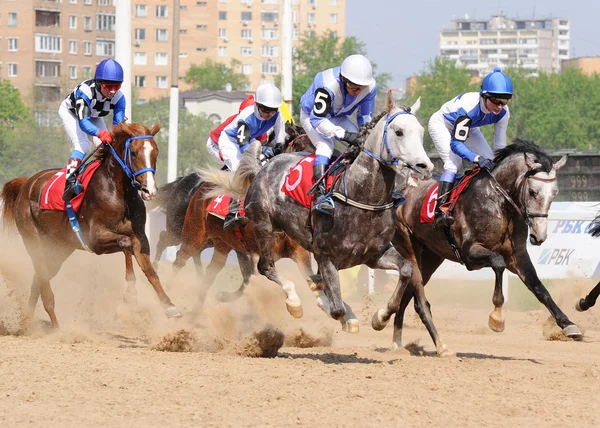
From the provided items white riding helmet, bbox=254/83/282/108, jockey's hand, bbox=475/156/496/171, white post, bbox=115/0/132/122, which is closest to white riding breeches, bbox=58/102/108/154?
white riding helmet, bbox=254/83/282/108

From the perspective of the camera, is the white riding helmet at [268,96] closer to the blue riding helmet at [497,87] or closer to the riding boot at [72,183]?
the riding boot at [72,183]

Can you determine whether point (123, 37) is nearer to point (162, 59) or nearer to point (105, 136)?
point (105, 136)

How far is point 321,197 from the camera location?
8539mm

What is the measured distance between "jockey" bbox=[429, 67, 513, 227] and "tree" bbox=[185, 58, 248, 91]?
99809mm

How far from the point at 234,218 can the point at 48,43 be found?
83.0m

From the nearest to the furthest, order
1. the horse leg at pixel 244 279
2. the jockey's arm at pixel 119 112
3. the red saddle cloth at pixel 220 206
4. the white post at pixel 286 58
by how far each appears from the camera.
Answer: the jockey's arm at pixel 119 112
the red saddle cloth at pixel 220 206
the horse leg at pixel 244 279
the white post at pixel 286 58

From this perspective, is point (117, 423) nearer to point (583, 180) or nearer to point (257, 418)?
point (257, 418)

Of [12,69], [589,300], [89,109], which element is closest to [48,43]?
[12,69]

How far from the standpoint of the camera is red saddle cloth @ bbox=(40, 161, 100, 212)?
10070 mm

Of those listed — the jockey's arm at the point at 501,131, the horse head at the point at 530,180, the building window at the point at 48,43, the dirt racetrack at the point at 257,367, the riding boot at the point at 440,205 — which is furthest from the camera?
the building window at the point at 48,43

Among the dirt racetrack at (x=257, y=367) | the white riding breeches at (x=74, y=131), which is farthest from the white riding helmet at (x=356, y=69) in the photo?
the white riding breeches at (x=74, y=131)

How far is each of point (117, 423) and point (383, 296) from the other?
9529 millimetres

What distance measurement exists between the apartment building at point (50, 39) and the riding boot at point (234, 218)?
75971mm

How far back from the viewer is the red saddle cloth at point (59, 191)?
10070 mm
